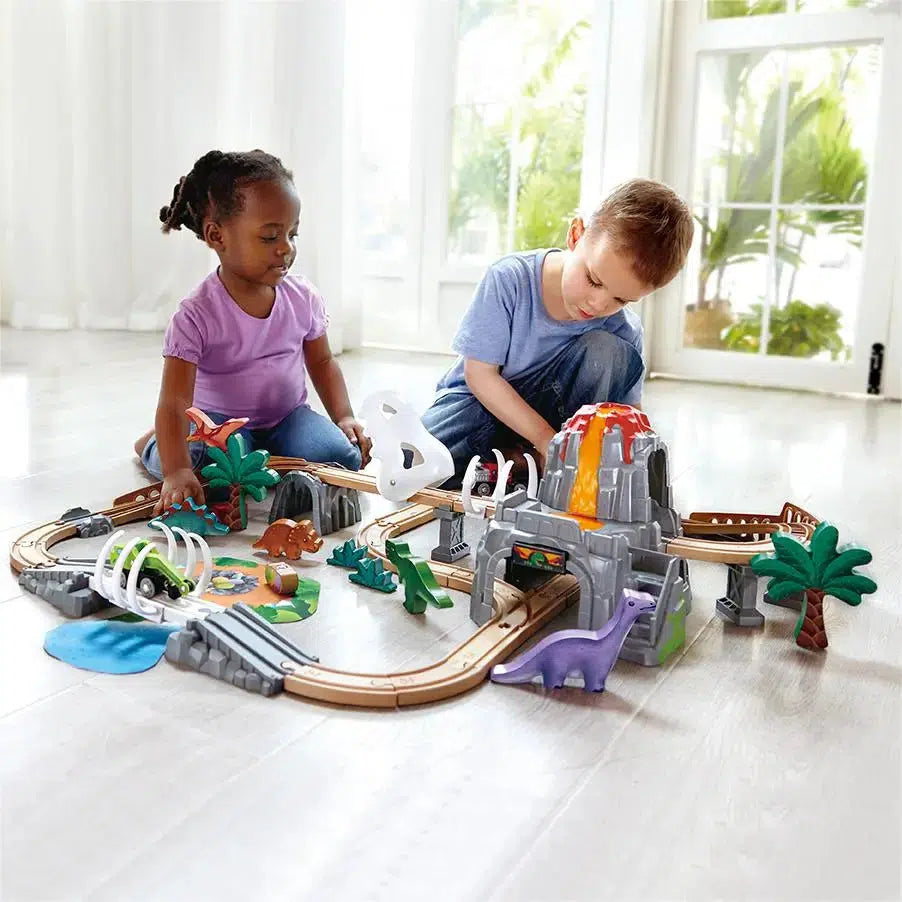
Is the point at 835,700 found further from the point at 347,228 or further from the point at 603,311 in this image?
the point at 347,228

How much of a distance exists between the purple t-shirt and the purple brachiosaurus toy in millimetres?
734

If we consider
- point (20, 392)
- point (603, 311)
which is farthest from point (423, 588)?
point (20, 392)

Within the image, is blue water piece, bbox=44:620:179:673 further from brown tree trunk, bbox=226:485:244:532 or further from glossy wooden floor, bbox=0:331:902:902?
brown tree trunk, bbox=226:485:244:532

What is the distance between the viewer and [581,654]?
2.51ft

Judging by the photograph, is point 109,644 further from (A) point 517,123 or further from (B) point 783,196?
(A) point 517,123

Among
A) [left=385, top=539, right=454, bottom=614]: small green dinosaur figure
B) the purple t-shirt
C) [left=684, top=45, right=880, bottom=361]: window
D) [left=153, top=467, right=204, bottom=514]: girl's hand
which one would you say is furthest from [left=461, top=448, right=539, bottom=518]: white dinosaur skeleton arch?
[left=684, top=45, right=880, bottom=361]: window

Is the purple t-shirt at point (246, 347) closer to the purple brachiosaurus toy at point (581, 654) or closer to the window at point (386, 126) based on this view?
the purple brachiosaurus toy at point (581, 654)

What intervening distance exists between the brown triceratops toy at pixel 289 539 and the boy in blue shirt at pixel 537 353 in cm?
35

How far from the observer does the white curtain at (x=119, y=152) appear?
8.84ft

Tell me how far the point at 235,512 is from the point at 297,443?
238 mm

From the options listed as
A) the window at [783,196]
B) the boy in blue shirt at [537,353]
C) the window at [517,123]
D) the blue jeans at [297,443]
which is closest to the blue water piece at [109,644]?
the blue jeans at [297,443]

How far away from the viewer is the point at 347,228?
275cm

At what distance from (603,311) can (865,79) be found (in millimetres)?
1642

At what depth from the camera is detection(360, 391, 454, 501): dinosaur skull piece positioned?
3.44 feet
